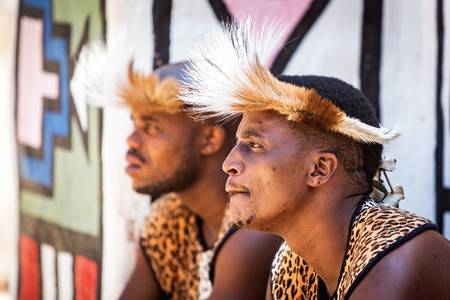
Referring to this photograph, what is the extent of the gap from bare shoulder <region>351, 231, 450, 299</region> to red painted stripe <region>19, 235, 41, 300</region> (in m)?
4.00

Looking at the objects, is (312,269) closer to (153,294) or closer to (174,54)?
(153,294)

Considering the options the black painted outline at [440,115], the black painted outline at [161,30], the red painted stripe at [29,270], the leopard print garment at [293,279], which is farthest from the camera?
the red painted stripe at [29,270]

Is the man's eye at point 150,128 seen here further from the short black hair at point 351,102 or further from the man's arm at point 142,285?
the short black hair at point 351,102

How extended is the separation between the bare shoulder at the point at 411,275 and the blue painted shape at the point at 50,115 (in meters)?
3.53

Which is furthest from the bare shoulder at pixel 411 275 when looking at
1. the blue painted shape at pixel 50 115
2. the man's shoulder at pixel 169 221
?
the blue painted shape at pixel 50 115

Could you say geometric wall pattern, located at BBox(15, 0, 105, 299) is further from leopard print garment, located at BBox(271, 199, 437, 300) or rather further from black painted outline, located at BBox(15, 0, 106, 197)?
leopard print garment, located at BBox(271, 199, 437, 300)

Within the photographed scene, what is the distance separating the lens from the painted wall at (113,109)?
450cm

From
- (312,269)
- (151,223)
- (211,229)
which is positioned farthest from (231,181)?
(151,223)

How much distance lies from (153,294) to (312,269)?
1616 millimetres

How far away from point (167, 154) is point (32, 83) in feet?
7.24

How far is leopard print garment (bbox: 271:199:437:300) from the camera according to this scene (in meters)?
3.05

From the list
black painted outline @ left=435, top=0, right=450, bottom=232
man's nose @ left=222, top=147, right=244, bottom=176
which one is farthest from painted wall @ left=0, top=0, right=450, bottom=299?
man's nose @ left=222, top=147, right=244, bottom=176

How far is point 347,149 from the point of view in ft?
10.9

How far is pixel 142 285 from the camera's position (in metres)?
4.96
